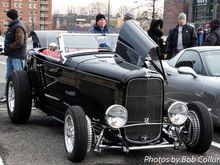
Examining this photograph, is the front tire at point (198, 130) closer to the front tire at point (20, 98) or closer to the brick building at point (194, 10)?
the front tire at point (20, 98)

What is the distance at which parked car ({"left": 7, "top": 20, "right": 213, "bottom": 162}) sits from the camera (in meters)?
5.54

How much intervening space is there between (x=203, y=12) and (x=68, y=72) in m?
63.3

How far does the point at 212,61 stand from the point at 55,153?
3408 millimetres

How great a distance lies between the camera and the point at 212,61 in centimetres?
802

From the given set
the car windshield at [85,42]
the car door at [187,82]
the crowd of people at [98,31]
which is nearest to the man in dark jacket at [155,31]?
the crowd of people at [98,31]

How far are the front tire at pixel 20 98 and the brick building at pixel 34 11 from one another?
120725mm

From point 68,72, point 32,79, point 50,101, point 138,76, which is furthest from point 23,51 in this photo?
point 138,76

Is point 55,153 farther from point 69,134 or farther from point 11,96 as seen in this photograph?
point 11,96

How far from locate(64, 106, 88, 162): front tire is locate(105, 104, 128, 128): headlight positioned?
11.7 inches

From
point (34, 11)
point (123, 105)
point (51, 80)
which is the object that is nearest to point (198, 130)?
point (123, 105)

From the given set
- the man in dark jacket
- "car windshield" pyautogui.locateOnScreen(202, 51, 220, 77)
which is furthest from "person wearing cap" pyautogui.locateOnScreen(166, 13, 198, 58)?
"car windshield" pyautogui.locateOnScreen(202, 51, 220, 77)

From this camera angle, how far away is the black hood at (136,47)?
19.9 ft

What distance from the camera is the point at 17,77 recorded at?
7625mm

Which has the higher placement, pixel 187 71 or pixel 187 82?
pixel 187 71
